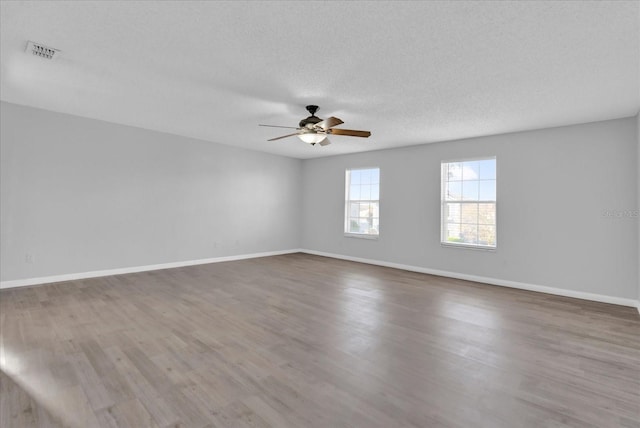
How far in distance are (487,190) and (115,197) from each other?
6606 millimetres

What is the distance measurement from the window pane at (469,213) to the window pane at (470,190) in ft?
0.43

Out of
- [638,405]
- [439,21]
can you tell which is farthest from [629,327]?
[439,21]

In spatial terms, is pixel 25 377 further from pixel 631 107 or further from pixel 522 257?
pixel 631 107

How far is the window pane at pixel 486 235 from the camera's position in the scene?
5328 millimetres

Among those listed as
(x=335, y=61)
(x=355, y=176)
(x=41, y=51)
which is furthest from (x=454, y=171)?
(x=41, y=51)

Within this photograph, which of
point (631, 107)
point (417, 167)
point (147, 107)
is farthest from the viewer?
point (417, 167)

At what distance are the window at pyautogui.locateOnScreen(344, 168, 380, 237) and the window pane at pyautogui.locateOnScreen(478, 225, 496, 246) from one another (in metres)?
2.13

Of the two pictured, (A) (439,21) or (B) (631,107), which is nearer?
(A) (439,21)

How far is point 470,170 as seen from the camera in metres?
5.66

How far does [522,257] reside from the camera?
16.3 ft

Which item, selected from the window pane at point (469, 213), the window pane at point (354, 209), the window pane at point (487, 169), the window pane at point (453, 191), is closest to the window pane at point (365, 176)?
the window pane at point (354, 209)

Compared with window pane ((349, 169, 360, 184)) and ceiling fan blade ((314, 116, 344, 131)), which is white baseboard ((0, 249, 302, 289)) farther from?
ceiling fan blade ((314, 116, 344, 131))

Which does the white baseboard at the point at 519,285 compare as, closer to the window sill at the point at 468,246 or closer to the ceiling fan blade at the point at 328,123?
the window sill at the point at 468,246

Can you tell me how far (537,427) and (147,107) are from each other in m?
5.29
